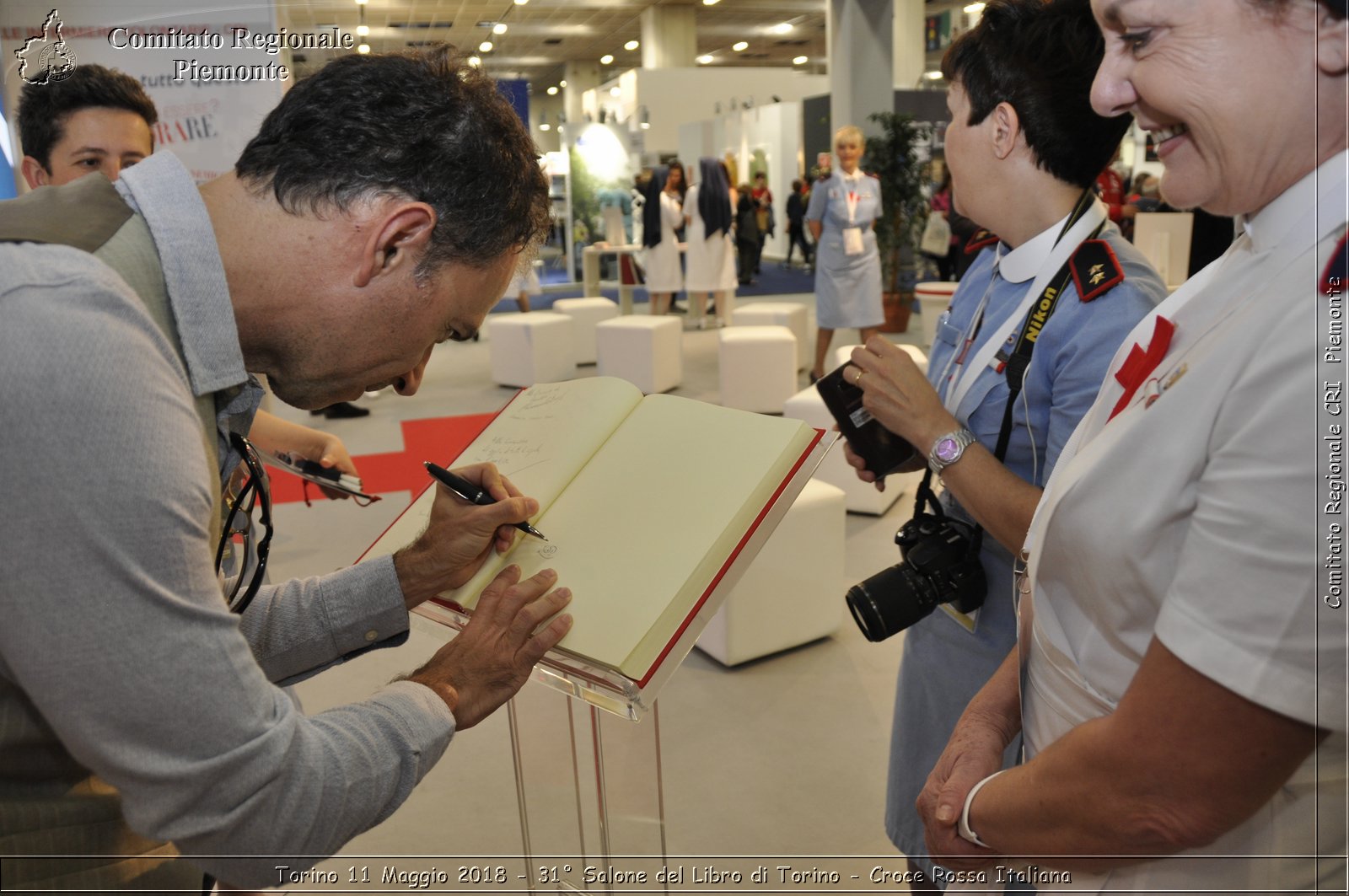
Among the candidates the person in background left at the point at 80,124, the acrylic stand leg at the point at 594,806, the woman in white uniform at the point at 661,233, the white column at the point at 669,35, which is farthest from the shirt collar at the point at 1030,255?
the white column at the point at 669,35

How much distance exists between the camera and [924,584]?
1523 mm

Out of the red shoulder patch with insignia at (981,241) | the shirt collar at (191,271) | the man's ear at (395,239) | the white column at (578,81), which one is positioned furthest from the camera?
the white column at (578,81)

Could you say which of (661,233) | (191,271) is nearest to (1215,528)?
(191,271)

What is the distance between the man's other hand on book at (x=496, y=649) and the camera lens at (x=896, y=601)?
58 cm

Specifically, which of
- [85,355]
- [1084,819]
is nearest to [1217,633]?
[1084,819]

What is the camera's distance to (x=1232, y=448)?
70cm

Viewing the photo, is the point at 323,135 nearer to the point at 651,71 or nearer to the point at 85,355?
the point at 85,355

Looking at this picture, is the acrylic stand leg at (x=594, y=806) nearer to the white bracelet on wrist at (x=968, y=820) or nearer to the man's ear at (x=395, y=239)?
the white bracelet on wrist at (x=968, y=820)

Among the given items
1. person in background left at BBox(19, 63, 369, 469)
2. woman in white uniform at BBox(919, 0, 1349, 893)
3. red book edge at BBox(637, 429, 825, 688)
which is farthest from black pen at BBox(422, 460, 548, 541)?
person in background left at BBox(19, 63, 369, 469)

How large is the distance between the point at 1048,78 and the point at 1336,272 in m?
0.90

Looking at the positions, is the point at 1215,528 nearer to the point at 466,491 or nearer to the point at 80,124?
the point at 466,491

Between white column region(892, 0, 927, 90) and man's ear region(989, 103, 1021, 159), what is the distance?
1401 cm

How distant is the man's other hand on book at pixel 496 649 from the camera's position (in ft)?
3.43

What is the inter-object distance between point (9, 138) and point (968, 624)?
4.02 meters
